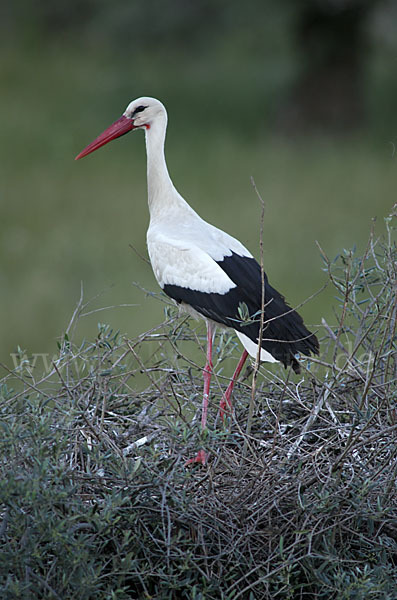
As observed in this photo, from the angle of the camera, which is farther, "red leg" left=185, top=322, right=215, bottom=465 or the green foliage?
"red leg" left=185, top=322, right=215, bottom=465

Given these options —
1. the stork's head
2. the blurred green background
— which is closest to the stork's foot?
the stork's head

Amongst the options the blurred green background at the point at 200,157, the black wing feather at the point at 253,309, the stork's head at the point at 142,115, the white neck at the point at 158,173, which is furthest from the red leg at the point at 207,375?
the blurred green background at the point at 200,157

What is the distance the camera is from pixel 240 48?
2269cm

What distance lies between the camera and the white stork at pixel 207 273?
3559mm

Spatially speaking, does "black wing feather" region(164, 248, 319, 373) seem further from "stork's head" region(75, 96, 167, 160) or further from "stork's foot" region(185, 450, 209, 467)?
"stork's head" region(75, 96, 167, 160)

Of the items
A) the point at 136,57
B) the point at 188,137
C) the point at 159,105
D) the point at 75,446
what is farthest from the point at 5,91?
the point at 75,446

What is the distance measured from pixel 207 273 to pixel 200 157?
32.0ft

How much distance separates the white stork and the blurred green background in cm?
370

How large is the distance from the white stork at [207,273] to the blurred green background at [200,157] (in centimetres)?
370

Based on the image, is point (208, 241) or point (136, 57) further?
point (136, 57)

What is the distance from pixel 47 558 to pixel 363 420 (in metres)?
0.99

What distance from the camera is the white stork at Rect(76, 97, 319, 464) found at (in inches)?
140

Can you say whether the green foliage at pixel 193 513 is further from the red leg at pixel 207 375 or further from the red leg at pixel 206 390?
the red leg at pixel 207 375

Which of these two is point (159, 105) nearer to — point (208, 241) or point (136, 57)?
point (208, 241)
